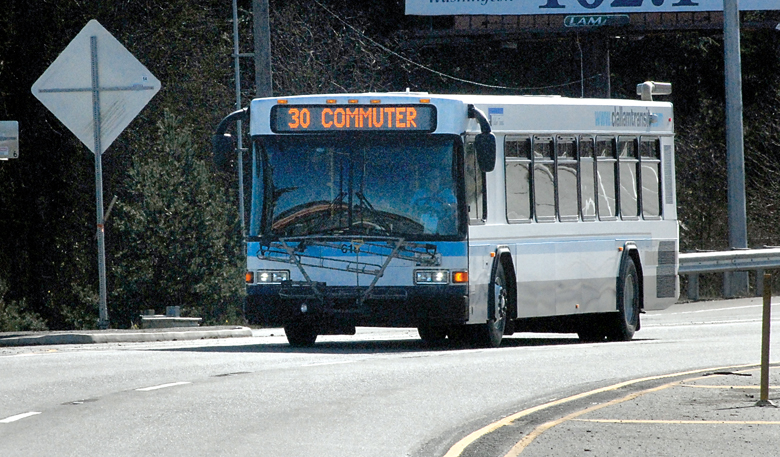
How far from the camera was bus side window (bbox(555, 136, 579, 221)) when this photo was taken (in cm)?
1861

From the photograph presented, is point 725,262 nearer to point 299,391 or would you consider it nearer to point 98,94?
point 98,94

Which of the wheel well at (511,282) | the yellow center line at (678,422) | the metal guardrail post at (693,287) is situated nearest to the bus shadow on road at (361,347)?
the wheel well at (511,282)

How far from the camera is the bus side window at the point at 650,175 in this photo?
66.7ft

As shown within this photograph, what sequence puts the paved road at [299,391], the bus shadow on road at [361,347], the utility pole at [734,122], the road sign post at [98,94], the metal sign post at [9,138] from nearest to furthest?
1. the paved road at [299,391]
2. the bus shadow on road at [361,347]
3. the metal sign post at [9,138]
4. the road sign post at [98,94]
5. the utility pole at [734,122]

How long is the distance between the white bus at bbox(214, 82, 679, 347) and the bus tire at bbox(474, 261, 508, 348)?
0.02m

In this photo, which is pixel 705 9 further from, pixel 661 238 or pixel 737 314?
pixel 661 238

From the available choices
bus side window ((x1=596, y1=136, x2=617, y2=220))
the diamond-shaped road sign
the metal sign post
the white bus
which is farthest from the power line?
the white bus

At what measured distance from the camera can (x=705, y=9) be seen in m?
40.2

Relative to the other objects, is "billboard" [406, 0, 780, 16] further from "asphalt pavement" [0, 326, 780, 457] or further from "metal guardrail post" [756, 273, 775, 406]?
"metal guardrail post" [756, 273, 775, 406]

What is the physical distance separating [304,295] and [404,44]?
1181 inches

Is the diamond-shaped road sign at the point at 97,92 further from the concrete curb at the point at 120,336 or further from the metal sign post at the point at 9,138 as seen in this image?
the concrete curb at the point at 120,336

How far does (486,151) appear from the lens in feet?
54.2

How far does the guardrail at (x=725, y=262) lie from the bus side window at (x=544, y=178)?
9.71m

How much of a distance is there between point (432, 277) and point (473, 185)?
112cm
